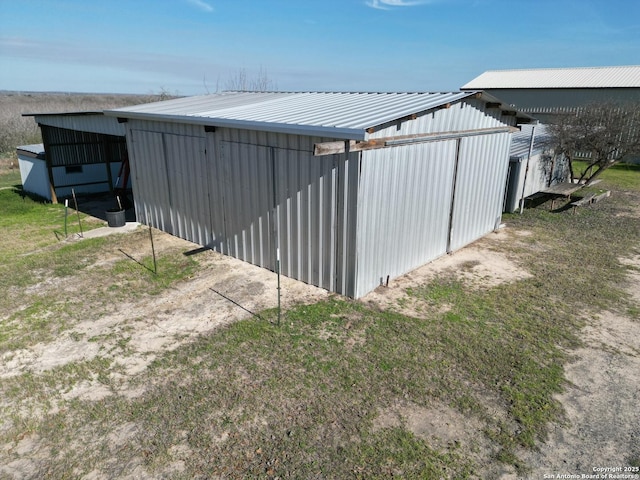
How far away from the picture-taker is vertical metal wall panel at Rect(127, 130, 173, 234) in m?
10.3

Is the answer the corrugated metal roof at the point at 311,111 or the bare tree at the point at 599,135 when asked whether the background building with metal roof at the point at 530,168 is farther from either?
the corrugated metal roof at the point at 311,111

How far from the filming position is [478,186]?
10047 millimetres

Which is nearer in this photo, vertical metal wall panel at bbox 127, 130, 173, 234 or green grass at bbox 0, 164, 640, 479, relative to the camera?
green grass at bbox 0, 164, 640, 479

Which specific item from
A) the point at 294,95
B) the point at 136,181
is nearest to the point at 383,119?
the point at 294,95

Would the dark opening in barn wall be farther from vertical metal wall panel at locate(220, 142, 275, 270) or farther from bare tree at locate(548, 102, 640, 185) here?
bare tree at locate(548, 102, 640, 185)

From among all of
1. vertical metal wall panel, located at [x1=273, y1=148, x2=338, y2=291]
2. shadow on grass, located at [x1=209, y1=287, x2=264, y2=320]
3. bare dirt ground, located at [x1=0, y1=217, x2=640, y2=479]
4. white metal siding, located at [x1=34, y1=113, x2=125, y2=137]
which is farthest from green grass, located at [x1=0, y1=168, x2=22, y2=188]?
Result: vertical metal wall panel, located at [x1=273, y1=148, x2=338, y2=291]

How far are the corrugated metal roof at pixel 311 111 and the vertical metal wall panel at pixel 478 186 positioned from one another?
5.14 feet

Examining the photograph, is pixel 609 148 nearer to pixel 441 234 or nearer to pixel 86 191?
pixel 441 234

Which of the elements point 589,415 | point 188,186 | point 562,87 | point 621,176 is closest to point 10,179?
point 188,186

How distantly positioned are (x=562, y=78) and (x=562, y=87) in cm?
211

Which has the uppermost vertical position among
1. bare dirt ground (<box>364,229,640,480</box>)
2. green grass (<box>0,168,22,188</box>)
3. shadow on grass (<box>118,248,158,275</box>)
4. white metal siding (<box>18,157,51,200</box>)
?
white metal siding (<box>18,157,51,200</box>)

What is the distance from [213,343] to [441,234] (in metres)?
5.34

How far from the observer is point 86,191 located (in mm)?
15234

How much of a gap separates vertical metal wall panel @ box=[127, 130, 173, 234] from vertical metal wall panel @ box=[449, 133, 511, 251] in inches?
261
